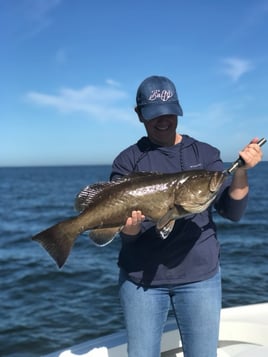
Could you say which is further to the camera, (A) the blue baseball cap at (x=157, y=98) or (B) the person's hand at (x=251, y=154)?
(A) the blue baseball cap at (x=157, y=98)

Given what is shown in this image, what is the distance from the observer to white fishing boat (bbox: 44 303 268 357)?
4598mm

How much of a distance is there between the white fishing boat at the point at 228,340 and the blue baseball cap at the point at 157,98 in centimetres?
247

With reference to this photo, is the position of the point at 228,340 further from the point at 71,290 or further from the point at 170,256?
the point at 71,290

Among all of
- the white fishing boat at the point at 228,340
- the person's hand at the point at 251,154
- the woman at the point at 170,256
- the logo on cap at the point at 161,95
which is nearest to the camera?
the person's hand at the point at 251,154

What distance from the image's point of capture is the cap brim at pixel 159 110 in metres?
3.55

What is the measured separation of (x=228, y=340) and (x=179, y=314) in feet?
5.85

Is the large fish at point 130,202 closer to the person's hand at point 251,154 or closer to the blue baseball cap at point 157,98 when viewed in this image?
the person's hand at point 251,154

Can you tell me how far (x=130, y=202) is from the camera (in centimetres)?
355

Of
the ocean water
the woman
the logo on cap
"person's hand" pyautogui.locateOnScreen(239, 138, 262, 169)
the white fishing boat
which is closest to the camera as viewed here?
"person's hand" pyautogui.locateOnScreen(239, 138, 262, 169)

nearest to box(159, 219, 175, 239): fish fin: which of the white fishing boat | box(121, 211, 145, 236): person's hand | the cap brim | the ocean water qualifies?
box(121, 211, 145, 236): person's hand

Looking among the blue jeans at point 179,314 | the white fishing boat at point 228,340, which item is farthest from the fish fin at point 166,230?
the white fishing boat at point 228,340

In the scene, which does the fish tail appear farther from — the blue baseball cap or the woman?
the blue baseball cap

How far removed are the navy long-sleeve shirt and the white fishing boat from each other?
1.37 m

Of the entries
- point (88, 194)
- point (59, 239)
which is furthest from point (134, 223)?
point (59, 239)
